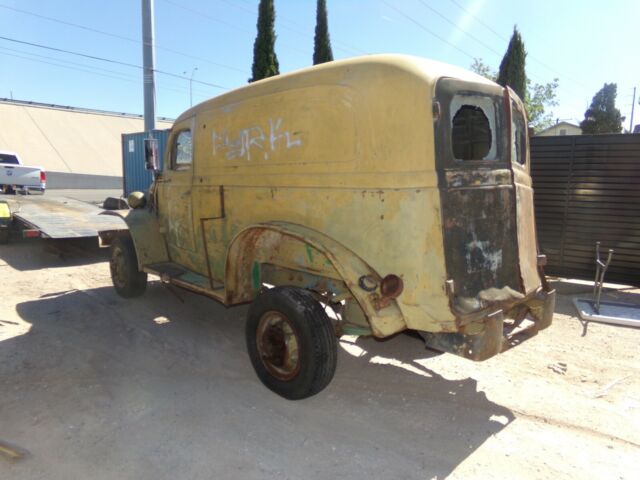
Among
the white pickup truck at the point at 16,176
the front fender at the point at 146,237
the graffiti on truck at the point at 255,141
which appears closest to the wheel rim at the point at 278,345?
the graffiti on truck at the point at 255,141

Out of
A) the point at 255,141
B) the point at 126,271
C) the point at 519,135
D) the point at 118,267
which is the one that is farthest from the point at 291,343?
the point at 118,267

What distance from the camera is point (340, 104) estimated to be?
340 cm

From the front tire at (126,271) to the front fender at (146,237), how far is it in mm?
224

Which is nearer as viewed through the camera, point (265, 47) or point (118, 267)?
point (118, 267)

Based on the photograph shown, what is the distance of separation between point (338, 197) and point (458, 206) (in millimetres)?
891

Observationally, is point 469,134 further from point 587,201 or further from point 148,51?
point 148,51

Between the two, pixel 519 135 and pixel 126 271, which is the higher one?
pixel 519 135

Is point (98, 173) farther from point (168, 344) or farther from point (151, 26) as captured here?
point (168, 344)

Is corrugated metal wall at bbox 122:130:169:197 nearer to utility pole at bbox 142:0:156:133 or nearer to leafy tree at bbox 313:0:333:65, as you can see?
utility pole at bbox 142:0:156:133

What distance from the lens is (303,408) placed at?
11.5 feet

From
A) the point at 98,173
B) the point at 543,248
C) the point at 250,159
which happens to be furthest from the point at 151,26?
the point at 98,173

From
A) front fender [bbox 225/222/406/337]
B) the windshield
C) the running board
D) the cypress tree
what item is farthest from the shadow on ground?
the cypress tree

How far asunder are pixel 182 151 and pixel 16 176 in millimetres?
17625

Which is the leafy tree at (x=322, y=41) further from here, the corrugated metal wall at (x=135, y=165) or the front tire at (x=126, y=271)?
the front tire at (x=126, y=271)
